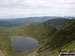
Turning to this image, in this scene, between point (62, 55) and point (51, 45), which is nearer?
point (62, 55)

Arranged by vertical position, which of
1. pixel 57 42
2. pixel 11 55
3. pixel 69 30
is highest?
pixel 69 30

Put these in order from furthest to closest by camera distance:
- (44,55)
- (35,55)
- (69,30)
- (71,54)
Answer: (69,30)
(35,55)
(44,55)
(71,54)

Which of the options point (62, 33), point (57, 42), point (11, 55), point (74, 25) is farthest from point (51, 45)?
point (11, 55)

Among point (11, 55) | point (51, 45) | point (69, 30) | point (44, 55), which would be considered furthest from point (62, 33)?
point (11, 55)

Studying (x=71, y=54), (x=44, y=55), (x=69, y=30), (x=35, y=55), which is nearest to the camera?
(x=71, y=54)

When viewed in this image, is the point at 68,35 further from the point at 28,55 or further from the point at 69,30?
the point at 28,55

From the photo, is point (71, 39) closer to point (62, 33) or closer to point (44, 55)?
point (62, 33)

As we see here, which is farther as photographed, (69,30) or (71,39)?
(69,30)

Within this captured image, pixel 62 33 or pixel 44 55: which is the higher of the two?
pixel 62 33

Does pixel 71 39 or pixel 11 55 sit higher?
pixel 71 39
